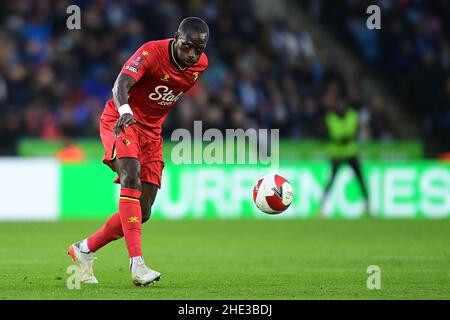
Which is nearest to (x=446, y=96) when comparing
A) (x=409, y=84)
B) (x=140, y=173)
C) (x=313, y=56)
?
(x=409, y=84)

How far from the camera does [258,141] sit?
61.0 feet

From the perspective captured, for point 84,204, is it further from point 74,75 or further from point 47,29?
point 47,29

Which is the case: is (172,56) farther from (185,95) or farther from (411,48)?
(411,48)

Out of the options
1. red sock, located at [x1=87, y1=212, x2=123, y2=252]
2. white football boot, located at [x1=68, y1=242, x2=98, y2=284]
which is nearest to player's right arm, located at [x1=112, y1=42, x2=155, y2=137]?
red sock, located at [x1=87, y1=212, x2=123, y2=252]

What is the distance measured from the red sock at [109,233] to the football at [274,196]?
1.29m

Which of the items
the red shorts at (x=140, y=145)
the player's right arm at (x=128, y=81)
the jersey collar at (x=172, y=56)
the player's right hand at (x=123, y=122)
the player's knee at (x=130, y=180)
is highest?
the jersey collar at (x=172, y=56)

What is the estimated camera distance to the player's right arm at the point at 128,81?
314 inches

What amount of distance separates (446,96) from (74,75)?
7.17 meters

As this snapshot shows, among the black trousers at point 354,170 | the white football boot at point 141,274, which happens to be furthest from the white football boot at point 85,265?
the black trousers at point 354,170

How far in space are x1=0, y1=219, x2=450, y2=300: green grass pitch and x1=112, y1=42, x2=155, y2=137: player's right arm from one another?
50.2 inches

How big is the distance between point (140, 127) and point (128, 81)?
1.77 ft

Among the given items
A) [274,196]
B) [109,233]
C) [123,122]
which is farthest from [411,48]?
[123,122]

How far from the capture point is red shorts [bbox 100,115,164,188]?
8375 mm

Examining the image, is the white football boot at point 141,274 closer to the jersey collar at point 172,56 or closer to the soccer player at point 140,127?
the soccer player at point 140,127
